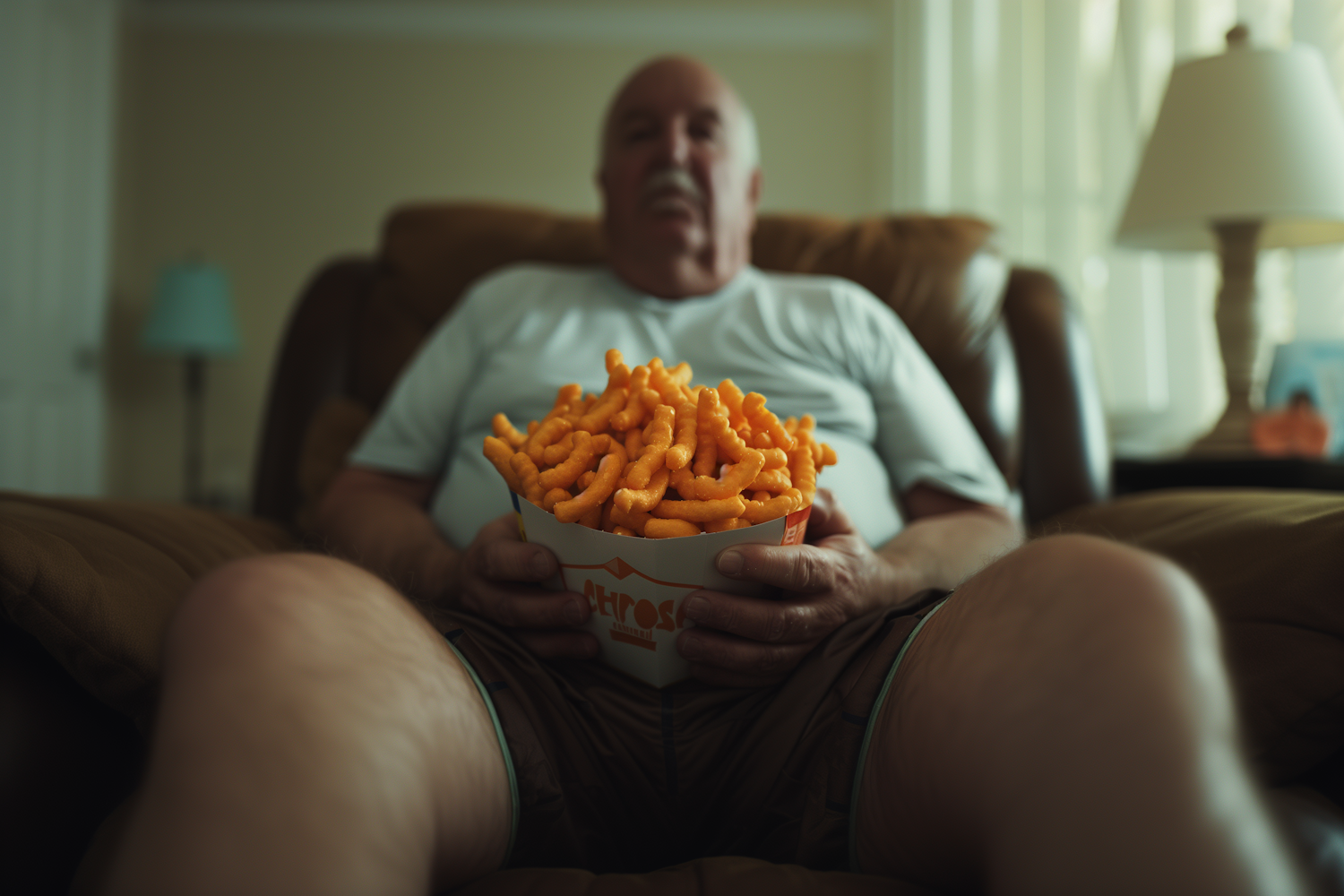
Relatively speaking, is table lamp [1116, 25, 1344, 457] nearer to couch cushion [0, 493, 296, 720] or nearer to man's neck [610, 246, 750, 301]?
man's neck [610, 246, 750, 301]

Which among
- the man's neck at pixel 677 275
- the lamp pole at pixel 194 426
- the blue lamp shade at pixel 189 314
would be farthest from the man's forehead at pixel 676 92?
the lamp pole at pixel 194 426

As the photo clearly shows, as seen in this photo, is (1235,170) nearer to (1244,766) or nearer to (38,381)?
(1244,766)

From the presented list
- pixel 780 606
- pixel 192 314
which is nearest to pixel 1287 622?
pixel 780 606

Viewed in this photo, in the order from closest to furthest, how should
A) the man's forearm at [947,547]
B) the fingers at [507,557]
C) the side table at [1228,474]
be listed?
the fingers at [507,557], the man's forearm at [947,547], the side table at [1228,474]

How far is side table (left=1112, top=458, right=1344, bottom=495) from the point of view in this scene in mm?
1156

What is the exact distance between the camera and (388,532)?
3.06ft

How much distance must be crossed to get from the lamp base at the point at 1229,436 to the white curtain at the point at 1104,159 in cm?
10

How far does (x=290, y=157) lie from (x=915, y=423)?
11.9 ft

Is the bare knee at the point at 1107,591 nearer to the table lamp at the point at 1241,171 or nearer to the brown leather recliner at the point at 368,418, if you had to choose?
the brown leather recliner at the point at 368,418

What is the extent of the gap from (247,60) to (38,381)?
1.68 m

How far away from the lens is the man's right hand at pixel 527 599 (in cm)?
65

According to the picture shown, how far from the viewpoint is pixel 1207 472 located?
51.7 inches

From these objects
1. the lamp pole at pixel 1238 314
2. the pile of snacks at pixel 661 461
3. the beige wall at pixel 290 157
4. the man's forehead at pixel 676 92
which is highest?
the beige wall at pixel 290 157

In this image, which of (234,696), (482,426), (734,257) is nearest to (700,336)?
(734,257)
